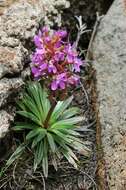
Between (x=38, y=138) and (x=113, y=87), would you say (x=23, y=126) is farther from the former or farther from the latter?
(x=113, y=87)

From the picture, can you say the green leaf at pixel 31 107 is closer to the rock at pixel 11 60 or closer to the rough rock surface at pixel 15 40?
the rough rock surface at pixel 15 40

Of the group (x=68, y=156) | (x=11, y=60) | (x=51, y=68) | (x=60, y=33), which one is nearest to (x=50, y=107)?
(x=68, y=156)

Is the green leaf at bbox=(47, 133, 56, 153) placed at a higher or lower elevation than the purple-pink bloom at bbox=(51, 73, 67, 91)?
lower

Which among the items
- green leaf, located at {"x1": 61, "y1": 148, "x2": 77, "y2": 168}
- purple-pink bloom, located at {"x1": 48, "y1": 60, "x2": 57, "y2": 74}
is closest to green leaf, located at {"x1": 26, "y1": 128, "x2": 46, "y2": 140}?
green leaf, located at {"x1": 61, "y1": 148, "x2": 77, "y2": 168}

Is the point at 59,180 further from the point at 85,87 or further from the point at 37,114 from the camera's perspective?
the point at 85,87

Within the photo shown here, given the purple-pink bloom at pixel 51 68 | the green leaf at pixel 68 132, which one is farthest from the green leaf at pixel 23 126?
the purple-pink bloom at pixel 51 68

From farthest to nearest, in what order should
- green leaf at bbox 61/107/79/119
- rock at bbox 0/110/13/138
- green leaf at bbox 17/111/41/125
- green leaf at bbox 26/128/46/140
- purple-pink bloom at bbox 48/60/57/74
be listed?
green leaf at bbox 61/107/79/119 → green leaf at bbox 17/111/41/125 → green leaf at bbox 26/128/46/140 → rock at bbox 0/110/13/138 → purple-pink bloom at bbox 48/60/57/74

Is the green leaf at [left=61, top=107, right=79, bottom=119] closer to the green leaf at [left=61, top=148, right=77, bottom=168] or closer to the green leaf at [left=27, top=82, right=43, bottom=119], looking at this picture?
the green leaf at [left=27, top=82, right=43, bottom=119]

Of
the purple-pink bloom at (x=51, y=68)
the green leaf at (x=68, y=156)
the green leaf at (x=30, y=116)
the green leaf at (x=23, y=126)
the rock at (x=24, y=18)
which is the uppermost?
the rock at (x=24, y=18)
